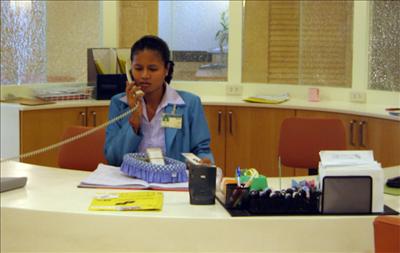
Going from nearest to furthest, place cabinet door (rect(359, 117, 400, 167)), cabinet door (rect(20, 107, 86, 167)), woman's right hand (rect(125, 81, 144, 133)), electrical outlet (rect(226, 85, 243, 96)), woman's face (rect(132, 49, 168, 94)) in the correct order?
woman's right hand (rect(125, 81, 144, 133)) < woman's face (rect(132, 49, 168, 94)) < cabinet door (rect(359, 117, 400, 167)) < cabinet door (rect(20, 107, 86, 167)) < electrical outlet (rect(226, 85, 243, 96))

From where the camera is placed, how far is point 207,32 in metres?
6.21

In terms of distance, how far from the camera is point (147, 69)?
321 centimetres

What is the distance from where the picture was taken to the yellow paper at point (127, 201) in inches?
90.8

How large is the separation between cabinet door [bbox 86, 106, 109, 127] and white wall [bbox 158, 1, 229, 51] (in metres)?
1.17

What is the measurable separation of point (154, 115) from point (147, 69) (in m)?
0.24

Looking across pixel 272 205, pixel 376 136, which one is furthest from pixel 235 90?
pixel 272 205

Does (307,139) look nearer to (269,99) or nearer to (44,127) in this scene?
(269,99)

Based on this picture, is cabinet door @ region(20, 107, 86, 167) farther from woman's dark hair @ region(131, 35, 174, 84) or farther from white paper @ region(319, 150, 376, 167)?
white paper @ region(319, 150, 376, 167)

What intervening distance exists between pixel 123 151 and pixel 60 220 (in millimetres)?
893

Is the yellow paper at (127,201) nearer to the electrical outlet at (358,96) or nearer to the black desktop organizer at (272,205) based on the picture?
the black desktop organizer at (272,205)

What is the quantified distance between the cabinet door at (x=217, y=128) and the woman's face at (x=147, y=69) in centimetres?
225

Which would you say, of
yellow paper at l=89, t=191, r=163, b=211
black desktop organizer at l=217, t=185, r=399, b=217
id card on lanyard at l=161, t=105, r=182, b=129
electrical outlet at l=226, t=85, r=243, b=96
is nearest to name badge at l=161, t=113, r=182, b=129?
id card on lanyard at l=161, t=105, r=182, b=129

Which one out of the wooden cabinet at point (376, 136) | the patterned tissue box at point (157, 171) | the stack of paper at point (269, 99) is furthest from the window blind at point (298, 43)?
the patterned tissue box at point (157, 171)

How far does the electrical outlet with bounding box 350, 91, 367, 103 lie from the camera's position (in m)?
5.36
